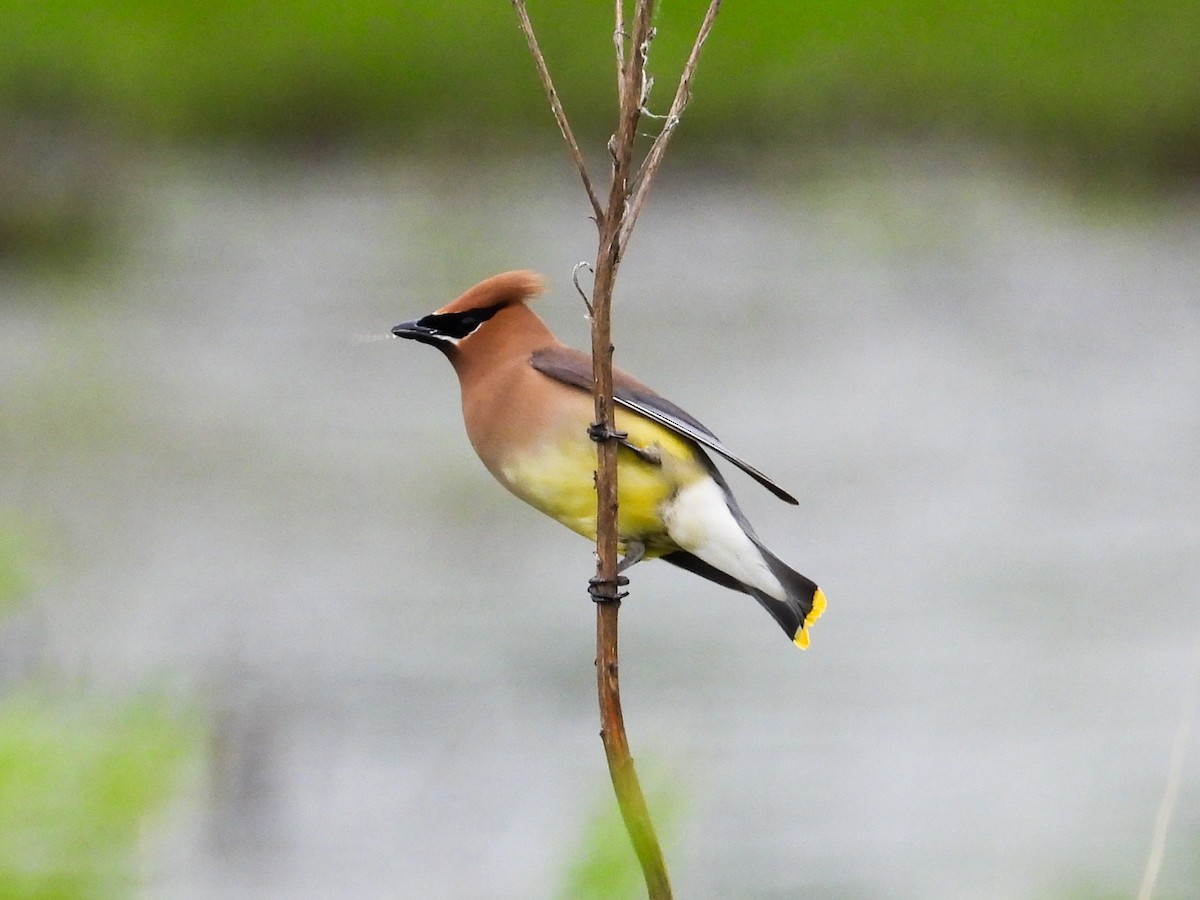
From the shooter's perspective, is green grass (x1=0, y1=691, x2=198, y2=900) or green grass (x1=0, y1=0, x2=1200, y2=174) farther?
green grass (x1=0, y1=0, x2=1200, y2=174)

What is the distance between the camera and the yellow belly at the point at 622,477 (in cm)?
261

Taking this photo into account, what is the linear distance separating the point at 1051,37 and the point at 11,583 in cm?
617

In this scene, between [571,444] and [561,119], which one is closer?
[561,119]

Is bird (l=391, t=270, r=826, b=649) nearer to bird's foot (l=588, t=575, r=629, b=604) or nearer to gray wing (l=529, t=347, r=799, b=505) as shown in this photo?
gray wing (l=529, t=347, r=799, b=505)

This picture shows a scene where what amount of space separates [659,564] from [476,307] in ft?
12.5

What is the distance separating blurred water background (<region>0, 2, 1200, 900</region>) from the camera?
4.97m

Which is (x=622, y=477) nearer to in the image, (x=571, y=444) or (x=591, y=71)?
(x=571, y=444)

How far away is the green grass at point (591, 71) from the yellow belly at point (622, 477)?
4.53 meters

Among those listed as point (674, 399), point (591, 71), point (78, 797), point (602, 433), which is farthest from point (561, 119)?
point (591, 71)

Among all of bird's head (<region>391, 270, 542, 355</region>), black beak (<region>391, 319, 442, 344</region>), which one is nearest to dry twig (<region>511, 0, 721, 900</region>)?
black beak (<region>391, 319, 442, 344</region>)

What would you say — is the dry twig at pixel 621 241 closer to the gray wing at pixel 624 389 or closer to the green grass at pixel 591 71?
the gray wing at pixel 624 389

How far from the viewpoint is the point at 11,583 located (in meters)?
2.37

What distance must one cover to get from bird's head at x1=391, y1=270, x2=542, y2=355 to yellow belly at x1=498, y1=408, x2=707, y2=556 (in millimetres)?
191

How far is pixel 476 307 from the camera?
2.70 metres
